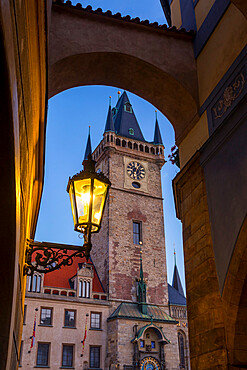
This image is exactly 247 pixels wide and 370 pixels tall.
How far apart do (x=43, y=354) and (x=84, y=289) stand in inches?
213

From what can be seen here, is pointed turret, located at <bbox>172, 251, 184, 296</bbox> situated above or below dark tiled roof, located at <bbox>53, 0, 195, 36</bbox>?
above

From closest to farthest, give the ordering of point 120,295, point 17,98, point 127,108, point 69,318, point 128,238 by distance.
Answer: point 17,98 → point 69,318 → point 120,295 → point 128,238 → point 127,108

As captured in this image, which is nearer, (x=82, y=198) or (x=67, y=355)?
(x=82, y=198)

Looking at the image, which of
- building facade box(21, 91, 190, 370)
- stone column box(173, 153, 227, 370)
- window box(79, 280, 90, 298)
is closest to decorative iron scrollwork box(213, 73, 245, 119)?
stone column box(173, 153, 227, 370)

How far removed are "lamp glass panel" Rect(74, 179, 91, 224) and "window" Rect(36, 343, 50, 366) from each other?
2519cm

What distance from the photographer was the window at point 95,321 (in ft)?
93.5

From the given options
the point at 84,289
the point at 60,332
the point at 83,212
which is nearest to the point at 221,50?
the point at 83,212

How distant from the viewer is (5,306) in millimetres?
2742

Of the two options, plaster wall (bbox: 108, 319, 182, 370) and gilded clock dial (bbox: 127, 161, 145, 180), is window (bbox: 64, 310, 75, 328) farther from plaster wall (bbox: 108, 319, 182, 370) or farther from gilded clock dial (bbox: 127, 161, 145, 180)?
gilded clock dial (bbox: 127, 161, 145, 180)

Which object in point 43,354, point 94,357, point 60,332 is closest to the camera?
point 43,354

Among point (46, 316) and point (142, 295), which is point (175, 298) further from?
point (46, 316)

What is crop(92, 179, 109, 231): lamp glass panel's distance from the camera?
3938 millimetres

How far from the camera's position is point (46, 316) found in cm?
2745

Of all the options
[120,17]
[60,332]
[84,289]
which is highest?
[84,289]
